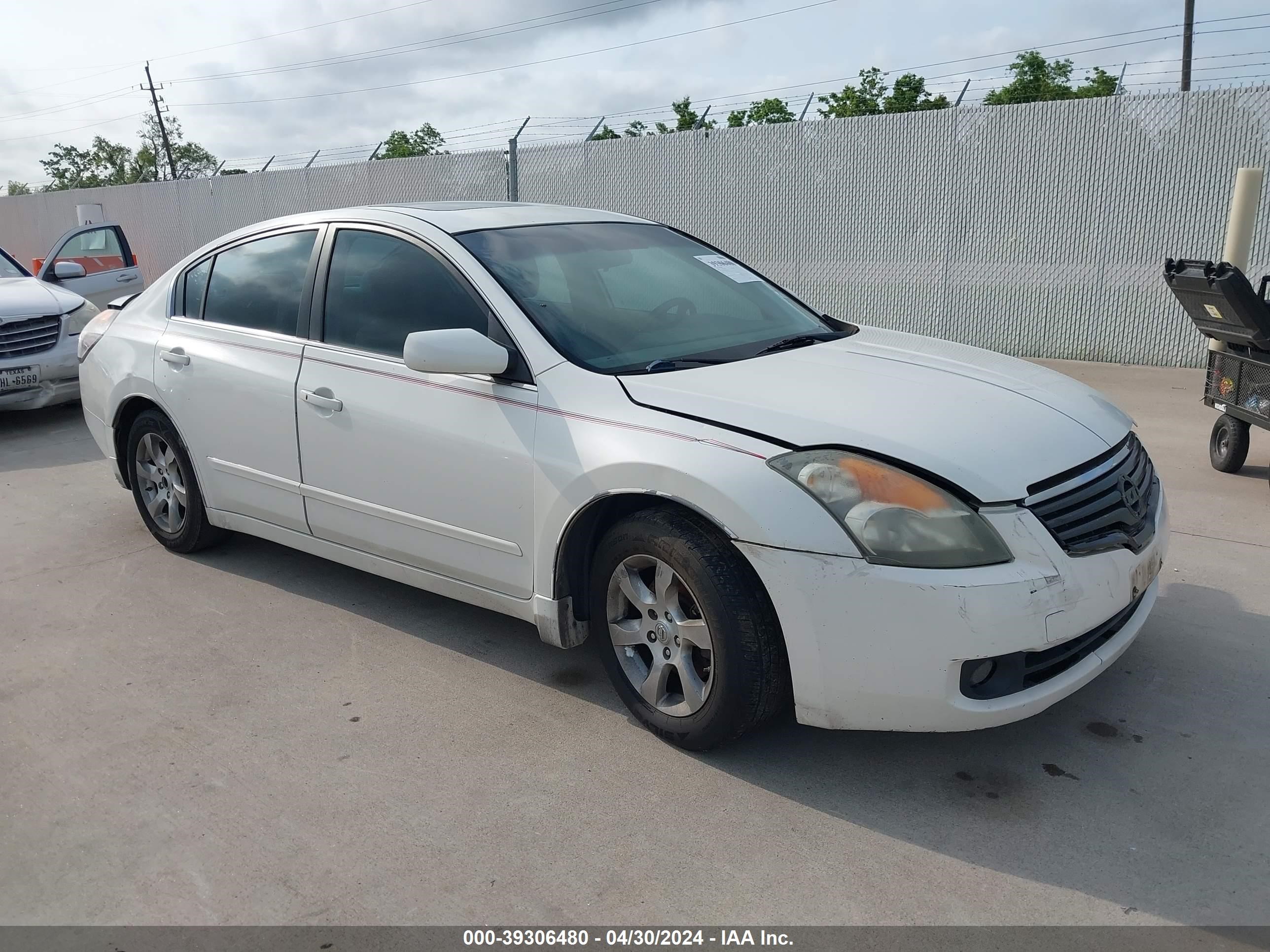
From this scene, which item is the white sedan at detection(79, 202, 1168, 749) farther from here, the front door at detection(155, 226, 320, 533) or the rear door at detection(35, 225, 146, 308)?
the rear door at detection(35, 225, 146, 308)

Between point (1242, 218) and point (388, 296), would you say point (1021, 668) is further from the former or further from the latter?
point (1242, 218)

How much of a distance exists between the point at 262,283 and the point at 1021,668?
3.39 metres

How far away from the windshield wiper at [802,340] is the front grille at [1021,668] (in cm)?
135

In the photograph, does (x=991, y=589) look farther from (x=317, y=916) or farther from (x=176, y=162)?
(x=176, y=162)

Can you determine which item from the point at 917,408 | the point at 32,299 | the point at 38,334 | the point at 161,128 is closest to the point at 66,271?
the point at 32,299

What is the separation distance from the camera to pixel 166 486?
16.9 ft

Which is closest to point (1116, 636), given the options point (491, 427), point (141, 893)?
point (491, 427)

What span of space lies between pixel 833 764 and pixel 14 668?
305 cm

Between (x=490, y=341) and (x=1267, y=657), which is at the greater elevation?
(x=490, y=341)

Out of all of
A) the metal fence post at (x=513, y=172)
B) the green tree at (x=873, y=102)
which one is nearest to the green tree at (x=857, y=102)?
the green tree at (x=873, y=102)

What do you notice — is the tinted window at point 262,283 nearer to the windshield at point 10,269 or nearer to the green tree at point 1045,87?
the windshield at point 10,269

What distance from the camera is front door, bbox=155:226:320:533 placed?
4289 mm
